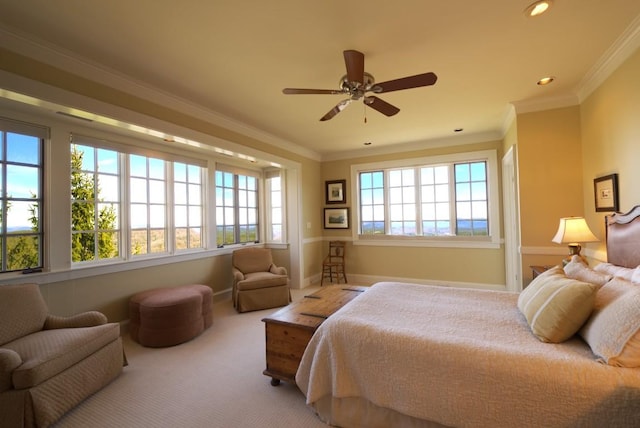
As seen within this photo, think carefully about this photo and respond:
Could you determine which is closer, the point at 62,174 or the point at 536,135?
the point at 62,174

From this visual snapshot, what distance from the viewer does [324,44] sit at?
6.92ft

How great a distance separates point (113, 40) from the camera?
203cm

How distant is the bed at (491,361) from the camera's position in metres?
1.17

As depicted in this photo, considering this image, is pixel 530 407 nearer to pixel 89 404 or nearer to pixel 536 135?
pixel 89 404

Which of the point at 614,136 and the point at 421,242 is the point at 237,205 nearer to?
the point at 421,242

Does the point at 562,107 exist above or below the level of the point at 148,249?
above

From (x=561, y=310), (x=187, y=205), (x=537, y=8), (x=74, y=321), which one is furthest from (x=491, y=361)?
(x=187, y=205)

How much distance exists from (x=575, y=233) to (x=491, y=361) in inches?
79.9

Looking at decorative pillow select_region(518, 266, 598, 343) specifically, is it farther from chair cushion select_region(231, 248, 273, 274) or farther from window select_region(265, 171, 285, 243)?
window select_region(265, 171, 285, 243)

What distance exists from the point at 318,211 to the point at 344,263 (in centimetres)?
118

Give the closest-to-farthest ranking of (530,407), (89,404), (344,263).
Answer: (530,407)
(89,404)
(344,263)

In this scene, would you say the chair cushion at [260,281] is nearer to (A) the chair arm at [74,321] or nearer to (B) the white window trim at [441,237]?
(A) the chair arm at [74,321]

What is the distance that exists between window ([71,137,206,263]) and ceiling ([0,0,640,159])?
1.18 m

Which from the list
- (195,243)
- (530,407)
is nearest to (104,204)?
(195,243)
